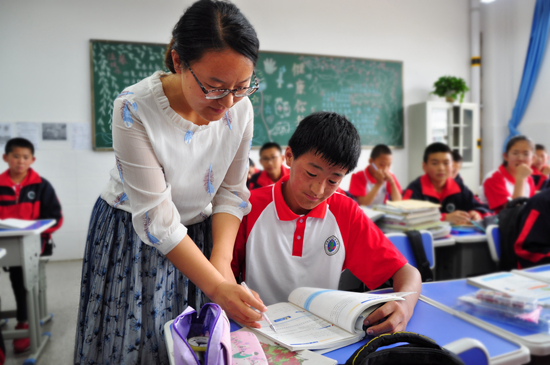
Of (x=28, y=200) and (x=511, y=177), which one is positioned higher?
(x=511, y=177)

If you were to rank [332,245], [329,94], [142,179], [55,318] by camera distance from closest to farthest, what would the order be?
[142,179], [332,245], [55,318], [329,94]

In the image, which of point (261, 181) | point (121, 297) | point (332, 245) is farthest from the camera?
point (261, 181)

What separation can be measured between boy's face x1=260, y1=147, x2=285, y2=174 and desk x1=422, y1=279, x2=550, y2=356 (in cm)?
214

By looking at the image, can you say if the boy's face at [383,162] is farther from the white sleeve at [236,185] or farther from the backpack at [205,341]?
the backpack at [205,341]

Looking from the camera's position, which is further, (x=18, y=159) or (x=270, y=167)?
(x=270, y=167)

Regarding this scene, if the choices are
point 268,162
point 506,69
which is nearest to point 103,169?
point 268,162

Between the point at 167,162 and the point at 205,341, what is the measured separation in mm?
401

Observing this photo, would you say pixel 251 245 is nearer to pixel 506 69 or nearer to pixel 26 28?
pixel 26 28

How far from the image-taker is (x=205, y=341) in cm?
64

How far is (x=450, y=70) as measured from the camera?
5.23 metres

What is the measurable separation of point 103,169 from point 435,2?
4772mm

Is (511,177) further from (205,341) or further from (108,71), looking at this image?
(108,71)

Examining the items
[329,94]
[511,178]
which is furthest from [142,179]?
[329,94]

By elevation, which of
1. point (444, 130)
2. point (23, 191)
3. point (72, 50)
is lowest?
point (23, 191)
